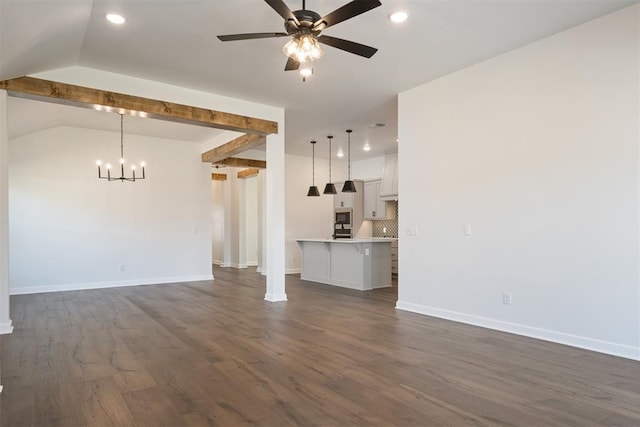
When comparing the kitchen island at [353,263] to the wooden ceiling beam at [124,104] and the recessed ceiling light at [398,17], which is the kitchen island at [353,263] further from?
the recessed ceiling light at [398,17]

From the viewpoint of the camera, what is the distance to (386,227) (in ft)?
32.3

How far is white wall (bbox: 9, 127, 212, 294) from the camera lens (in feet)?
21.4

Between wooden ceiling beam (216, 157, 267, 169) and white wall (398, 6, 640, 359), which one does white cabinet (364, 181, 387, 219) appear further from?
white wall (398, 6, 640, 359)

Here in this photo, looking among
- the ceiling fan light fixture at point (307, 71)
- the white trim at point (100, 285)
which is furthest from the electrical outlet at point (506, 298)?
the white trim at point (100, 285)

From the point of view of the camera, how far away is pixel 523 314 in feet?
13.0

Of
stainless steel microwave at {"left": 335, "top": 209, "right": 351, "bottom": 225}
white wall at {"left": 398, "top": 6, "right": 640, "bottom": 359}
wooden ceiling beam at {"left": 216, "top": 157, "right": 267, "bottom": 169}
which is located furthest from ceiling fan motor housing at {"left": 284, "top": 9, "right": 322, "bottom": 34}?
stainless steel microwave at {"left": 335, "top": 209, "right": 351, "bottom": 225}

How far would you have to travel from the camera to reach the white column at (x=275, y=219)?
231 inches

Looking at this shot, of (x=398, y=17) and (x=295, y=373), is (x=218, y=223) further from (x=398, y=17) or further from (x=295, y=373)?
(x=398, y=17)

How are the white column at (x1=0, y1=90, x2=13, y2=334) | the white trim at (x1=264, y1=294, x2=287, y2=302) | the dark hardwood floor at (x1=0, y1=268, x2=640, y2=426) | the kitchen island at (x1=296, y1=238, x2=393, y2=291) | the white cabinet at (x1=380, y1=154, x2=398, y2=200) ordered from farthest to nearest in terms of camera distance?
the white cabinet at (x1=380, y1=154, x2=398, y2=200), the kitchen island at (x1=296, y1=238, x2=393, y2=291), the white trim at (x1=264, y1=294, x2=287, y2=302), the white column at (x1=0, y1=90, x2=13, y2=334), the dark hardwood floor at (x1=0, y1=268, x2=640, y2=426)

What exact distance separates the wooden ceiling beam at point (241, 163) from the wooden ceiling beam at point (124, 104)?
3275 millimetres

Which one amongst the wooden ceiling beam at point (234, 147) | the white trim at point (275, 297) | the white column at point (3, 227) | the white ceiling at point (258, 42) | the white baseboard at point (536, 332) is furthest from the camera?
the wooden ceiling beam at point (234, 147)

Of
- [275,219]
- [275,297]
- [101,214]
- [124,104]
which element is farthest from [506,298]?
[101,214]

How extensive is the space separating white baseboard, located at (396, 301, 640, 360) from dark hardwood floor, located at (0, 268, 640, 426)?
12cm

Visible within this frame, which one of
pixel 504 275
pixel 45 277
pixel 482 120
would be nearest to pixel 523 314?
pixel 504 275
